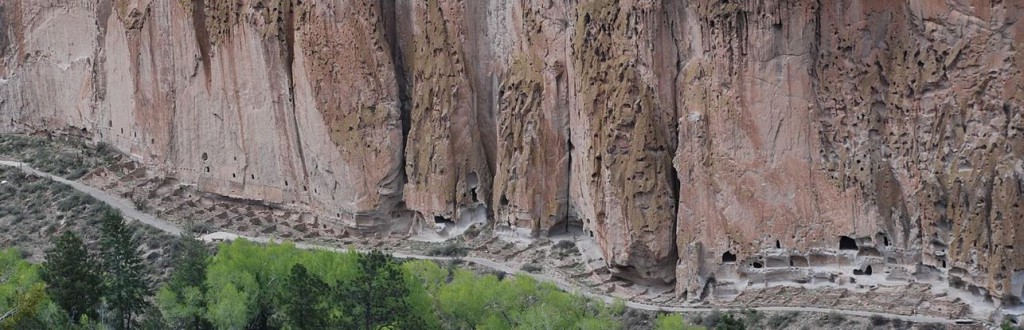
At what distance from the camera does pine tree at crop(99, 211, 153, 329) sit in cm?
5894

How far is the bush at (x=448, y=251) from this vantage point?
221 feet

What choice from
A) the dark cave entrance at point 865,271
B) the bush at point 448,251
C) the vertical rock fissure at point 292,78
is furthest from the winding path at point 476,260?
the vertical rock fissure at point 292,78

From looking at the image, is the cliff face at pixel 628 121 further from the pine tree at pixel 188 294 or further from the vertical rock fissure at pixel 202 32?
the pine tree at pixel 188 294

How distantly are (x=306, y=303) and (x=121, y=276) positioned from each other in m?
7.99

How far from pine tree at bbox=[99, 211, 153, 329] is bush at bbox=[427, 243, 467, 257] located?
10275 millimetres

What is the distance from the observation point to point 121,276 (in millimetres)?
60125

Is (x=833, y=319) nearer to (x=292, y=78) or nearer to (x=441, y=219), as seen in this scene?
(x=441, y=219)

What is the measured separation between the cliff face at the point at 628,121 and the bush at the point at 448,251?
165 centimetres

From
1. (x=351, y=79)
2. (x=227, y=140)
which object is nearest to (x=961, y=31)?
(x=351, y=79)

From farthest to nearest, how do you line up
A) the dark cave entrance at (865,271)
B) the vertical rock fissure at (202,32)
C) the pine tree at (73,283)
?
the vertical rock fissure at (202,32)
the pine tree at (73,283)
the dark cave entrance at (865,271)

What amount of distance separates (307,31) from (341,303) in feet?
53.9

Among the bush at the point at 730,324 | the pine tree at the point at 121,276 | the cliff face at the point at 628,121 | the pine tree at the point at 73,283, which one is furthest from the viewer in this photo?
the pine tree at the point at 121,276

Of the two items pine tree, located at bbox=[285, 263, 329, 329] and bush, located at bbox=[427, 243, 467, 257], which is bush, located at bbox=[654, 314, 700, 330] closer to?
pine tree, located at bbox=[285, 263, 329, 329]

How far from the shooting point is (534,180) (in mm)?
66500
